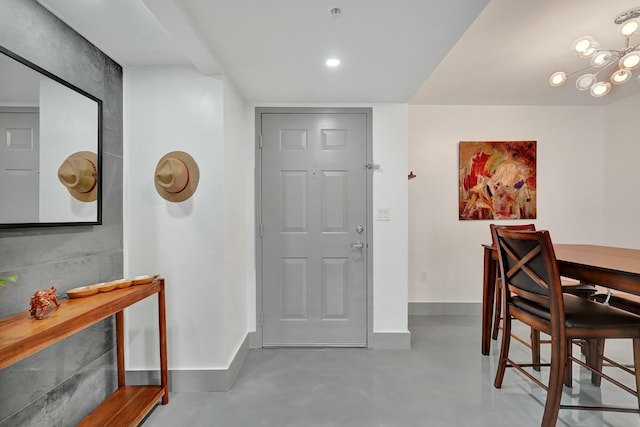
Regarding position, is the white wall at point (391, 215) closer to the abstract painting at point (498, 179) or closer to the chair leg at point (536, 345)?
the chair leg at point (536, 345)

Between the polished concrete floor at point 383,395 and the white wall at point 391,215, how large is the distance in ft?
Answer: 1.22

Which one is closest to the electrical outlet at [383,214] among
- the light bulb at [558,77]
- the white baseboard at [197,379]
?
the light bulb at [558,77]

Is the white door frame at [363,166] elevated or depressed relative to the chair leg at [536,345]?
elevated

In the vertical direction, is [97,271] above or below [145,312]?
above

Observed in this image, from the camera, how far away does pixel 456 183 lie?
12.2ft

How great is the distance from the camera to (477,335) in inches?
123

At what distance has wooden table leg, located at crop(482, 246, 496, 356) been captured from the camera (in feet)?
8.82

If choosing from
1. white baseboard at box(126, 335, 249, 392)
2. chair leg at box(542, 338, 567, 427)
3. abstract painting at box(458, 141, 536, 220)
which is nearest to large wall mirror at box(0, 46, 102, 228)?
white baseboard at box(126, 335, 249, 392)

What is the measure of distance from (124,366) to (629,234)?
495 cm

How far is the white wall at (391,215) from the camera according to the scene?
2891 mm

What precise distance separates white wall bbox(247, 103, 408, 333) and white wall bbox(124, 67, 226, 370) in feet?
2.42

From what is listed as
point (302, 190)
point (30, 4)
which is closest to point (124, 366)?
point (302, 190)

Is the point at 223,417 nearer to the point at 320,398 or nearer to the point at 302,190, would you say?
the point at 320,398

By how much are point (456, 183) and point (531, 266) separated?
2.05 meters
